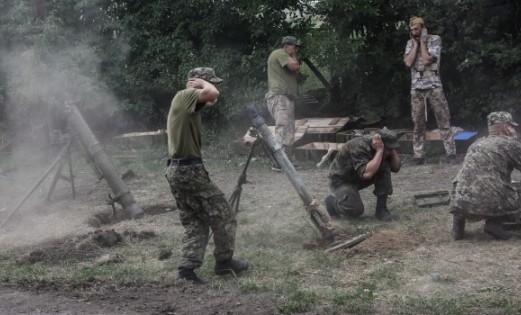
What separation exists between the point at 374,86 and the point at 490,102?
7.79ft

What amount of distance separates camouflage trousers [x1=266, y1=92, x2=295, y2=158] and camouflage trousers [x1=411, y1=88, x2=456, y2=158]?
6.74 ft

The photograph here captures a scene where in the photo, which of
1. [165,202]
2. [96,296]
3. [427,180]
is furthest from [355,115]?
[96,296]

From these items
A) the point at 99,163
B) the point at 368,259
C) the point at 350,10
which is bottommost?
the point at 368,259

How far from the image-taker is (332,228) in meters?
6.82

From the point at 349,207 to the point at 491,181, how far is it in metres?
1.78

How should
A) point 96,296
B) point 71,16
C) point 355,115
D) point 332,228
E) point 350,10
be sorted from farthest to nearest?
point 71,16, point 355,115, point 350,10, point 332,228, point 96,296

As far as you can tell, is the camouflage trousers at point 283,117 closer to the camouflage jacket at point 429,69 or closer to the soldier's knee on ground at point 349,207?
the camouflage jacket at point 429,69

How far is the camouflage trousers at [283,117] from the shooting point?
37.7 feet

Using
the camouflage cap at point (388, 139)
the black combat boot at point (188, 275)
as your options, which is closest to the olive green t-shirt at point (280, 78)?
the camouflage cap at point (388, 139)

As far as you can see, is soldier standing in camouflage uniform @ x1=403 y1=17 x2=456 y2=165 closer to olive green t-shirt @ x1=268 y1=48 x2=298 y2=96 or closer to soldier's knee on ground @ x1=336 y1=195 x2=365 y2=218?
olive green t-shirt @ x1=268 y1=48 x2=298 y2=96

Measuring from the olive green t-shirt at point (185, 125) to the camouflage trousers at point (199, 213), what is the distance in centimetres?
14

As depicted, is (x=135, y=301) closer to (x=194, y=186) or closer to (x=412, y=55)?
(x=194, y=186)

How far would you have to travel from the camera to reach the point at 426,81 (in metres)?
10.7

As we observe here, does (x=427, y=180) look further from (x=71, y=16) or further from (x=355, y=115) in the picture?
(x=71, y=16)
